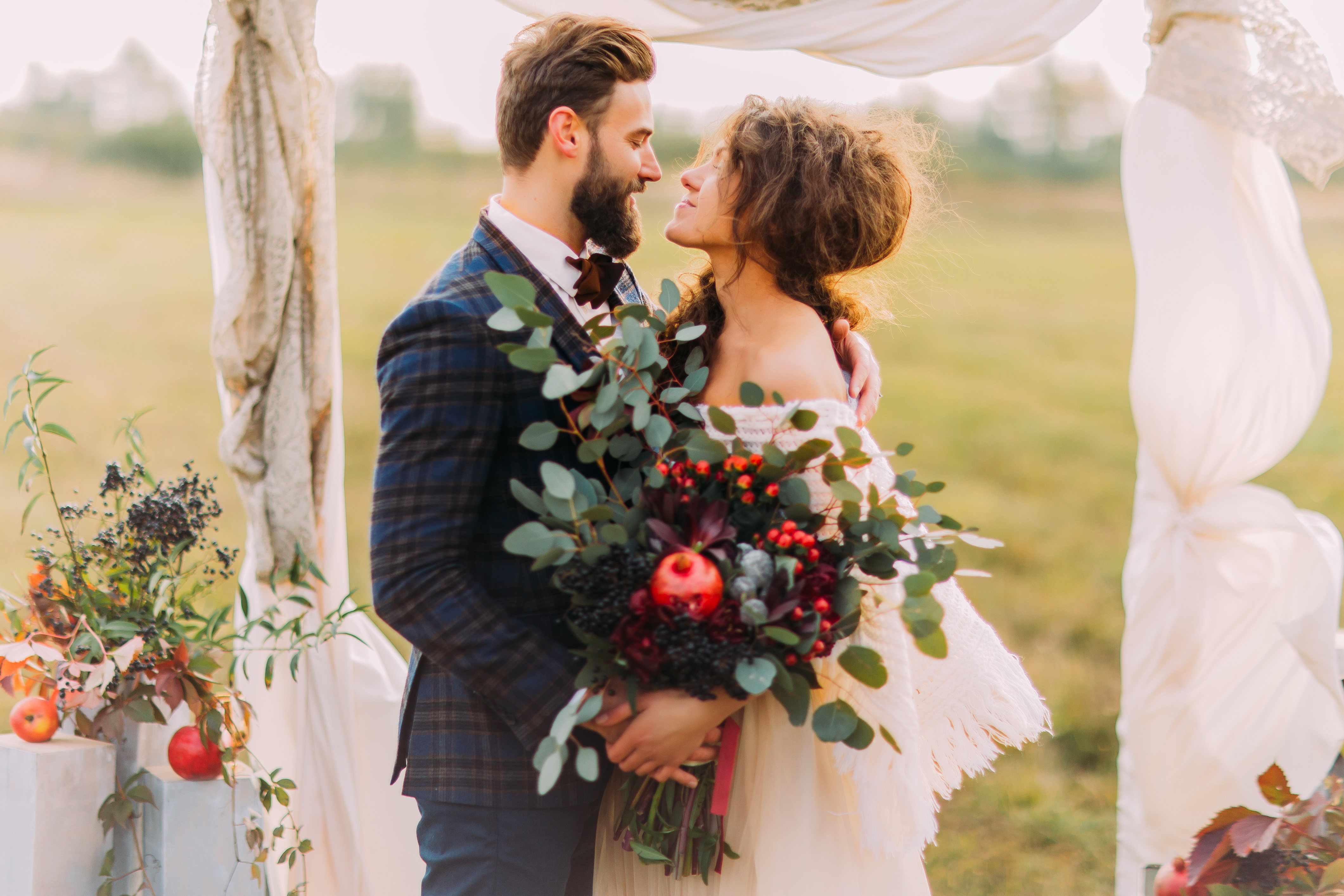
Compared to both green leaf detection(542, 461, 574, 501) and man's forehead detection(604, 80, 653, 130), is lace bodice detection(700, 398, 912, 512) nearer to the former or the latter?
green leaf detection(542, 461, 574, 501)

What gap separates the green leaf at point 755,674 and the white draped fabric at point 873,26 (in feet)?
4.89

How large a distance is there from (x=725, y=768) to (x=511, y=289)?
70 centimetres

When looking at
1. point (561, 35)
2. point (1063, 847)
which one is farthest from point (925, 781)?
point (1063, 847)

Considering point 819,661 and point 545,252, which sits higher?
point 545,252

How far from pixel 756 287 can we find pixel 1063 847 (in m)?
3.00

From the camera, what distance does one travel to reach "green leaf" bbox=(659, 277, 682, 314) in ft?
4.38

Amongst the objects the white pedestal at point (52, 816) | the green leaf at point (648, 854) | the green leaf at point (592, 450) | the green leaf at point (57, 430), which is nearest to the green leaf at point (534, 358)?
the green leaf at point (592, 450)

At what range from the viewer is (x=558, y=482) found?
112 centimetres

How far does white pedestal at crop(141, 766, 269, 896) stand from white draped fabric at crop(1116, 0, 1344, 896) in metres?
1.83

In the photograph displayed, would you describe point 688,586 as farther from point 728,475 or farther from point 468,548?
point 468,548

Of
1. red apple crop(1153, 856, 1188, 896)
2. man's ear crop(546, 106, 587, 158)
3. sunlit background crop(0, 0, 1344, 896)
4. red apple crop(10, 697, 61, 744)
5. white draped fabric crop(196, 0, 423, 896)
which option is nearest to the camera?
man's ear crop(546, 106, 587, 158)

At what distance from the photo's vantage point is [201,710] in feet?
5.80

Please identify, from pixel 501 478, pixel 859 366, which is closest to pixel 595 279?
pixel 501 478

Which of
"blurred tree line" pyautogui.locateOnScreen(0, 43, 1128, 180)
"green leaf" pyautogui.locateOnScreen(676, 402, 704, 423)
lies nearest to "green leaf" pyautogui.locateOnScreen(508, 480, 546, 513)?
"green leaf" pyautogui.locateOnScreen(676, 402, 704, 423)
